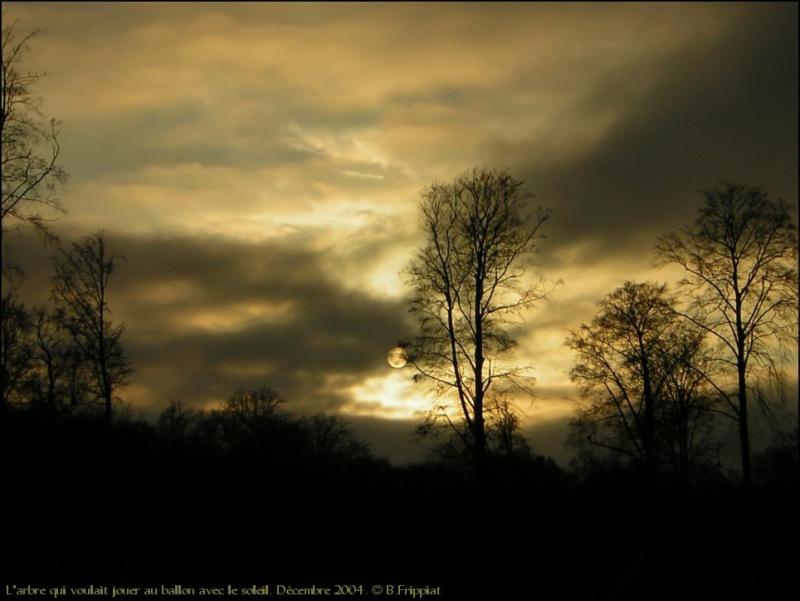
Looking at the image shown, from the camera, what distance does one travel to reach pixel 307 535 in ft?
52.5

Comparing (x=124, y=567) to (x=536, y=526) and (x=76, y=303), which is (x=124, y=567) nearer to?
(x=536, y=526)

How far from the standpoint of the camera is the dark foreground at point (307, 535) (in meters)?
13.4

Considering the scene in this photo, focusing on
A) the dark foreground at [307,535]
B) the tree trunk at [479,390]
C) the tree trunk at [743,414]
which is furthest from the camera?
the tree trunk at [743,414]

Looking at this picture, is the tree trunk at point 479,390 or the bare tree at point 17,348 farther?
the bare tree at point 17,348

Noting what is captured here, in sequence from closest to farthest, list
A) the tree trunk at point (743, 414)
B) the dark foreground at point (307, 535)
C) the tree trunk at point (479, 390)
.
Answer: the dark foreground at point (307, 535) < the tree trunk at point (479, 390) < the tree trunk at point (743, 414)

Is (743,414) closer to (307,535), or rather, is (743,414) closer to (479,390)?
(479,390)

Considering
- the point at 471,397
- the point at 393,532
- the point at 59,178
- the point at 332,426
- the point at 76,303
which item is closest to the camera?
the point at 393,532

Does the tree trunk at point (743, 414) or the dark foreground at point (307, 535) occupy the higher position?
the tree trunk at point (743, 414)

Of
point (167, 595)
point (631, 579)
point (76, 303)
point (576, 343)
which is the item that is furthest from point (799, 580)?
point (76, 303)

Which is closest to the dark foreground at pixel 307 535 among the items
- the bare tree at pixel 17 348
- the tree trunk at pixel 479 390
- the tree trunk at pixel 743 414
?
the tree trunk at pixel 479 390

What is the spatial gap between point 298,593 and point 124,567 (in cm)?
344

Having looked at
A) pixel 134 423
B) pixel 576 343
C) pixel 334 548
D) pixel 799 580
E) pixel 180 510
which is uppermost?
pixel 576 343

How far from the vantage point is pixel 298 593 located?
557 inches

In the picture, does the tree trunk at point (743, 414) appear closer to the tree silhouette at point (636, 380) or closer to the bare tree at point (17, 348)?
the tree silhouette at point (636, 380)
